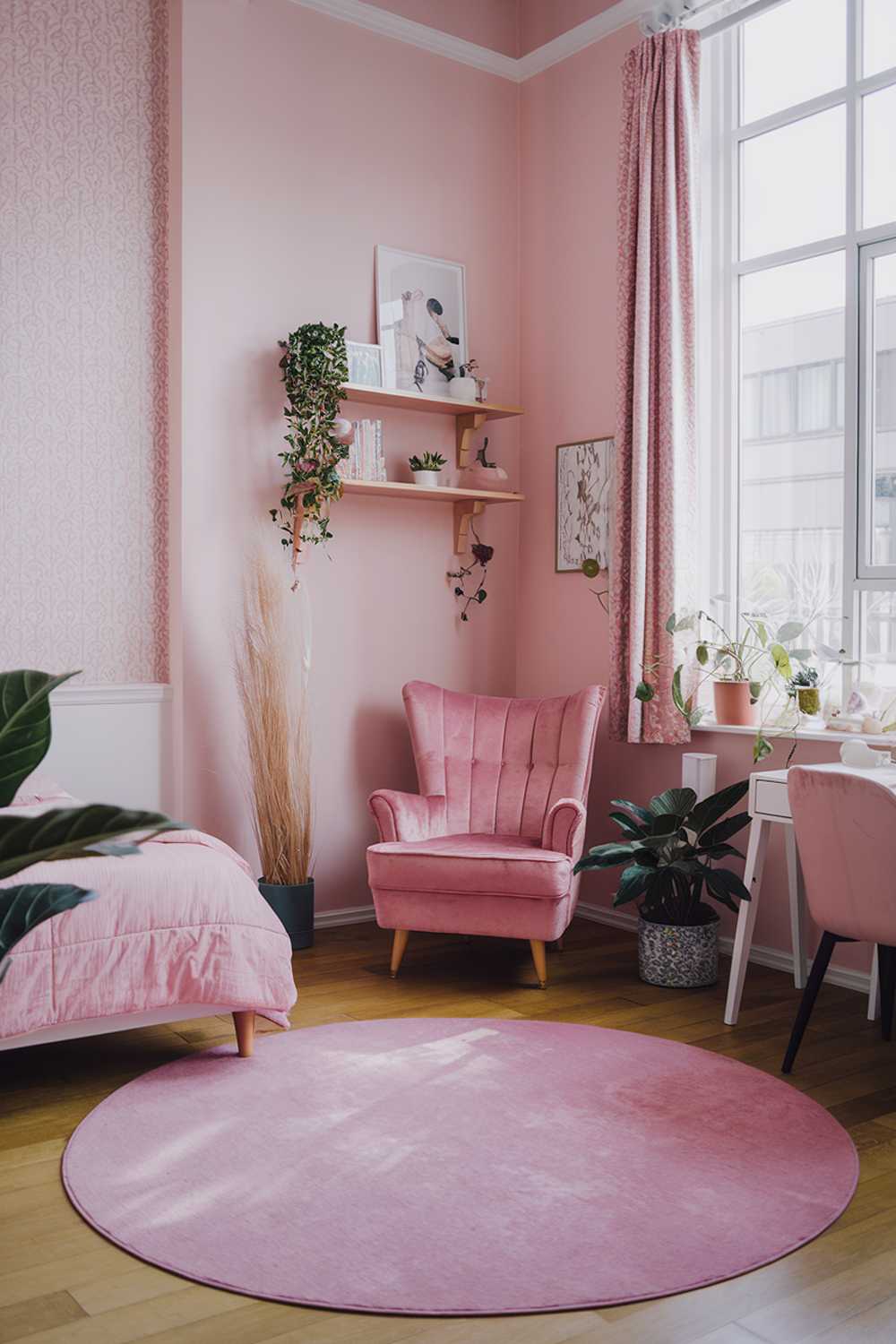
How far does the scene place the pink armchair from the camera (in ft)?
12.3

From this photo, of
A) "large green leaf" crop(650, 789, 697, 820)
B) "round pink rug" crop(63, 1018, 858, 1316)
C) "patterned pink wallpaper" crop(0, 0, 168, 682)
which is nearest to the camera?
"round pink rug" crop(63, 1018, 858, 1316)

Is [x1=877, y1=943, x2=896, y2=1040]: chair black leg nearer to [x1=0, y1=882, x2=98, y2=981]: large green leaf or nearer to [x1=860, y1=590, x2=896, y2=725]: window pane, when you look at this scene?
[x1=860, y1=590, x2=896, y2=725]: window pane

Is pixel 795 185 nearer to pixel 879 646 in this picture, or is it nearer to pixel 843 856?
pixel 879 646

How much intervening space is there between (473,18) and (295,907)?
12.2ft

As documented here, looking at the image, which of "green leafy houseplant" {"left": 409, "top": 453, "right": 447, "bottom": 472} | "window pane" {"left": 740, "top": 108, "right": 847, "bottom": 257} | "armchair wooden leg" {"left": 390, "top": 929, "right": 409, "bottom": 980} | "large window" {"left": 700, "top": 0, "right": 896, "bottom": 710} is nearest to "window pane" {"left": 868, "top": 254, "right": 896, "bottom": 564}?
"large window" {"left": 700, "top": 0, "right": 896, "bottom": 710}

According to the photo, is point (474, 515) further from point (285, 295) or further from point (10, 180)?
point (10, 180)

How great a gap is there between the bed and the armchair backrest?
1.41 m

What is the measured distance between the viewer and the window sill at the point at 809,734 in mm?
3678

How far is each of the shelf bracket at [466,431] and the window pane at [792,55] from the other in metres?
1.47

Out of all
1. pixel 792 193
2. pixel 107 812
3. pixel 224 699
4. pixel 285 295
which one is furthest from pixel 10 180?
pixel 107 812

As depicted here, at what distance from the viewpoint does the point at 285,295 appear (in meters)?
4.47

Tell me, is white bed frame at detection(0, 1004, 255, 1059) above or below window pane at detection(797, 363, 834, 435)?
below

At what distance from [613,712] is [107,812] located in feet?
12.2

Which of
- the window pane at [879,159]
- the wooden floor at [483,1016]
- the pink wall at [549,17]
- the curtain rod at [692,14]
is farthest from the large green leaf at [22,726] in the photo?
the pink wall at [549,17]
